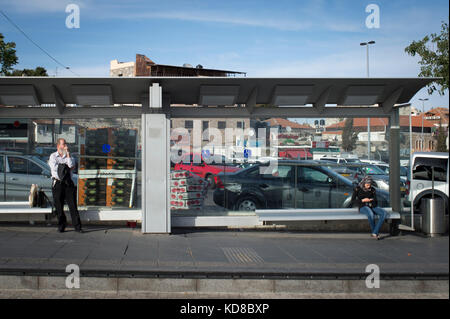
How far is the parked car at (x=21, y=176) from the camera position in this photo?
10172 millimetres

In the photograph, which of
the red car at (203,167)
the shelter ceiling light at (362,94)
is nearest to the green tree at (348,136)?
the shelter ceiling light at (362,94)

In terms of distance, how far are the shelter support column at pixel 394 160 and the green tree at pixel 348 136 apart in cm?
81

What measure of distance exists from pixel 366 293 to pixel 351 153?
15.0ft

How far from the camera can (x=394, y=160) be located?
1074cm

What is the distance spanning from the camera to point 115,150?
10.4 metres

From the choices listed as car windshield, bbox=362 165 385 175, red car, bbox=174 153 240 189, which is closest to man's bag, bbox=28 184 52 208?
red car, bbox=174 153 240 189

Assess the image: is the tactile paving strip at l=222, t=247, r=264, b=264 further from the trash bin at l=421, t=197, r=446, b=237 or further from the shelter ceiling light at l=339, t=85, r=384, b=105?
the trash bin at l=421, t=197, r=446, b=237

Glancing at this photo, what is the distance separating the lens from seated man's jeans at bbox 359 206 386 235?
33.1 ft

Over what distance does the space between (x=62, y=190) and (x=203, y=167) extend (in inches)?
114

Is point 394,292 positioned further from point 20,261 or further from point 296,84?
point 20,261

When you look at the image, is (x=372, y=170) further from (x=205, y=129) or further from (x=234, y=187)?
(x=205, y=129)

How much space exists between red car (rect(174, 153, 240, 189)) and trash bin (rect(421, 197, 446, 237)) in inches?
163

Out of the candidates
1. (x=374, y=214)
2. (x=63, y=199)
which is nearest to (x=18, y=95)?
(x=63, y=199)

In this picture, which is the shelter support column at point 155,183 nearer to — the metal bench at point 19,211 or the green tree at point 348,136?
the metal bench at point 19,211
